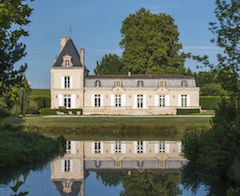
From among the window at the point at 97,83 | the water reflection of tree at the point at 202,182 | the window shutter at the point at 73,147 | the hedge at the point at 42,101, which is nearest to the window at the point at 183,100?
the window at the point at 97,83

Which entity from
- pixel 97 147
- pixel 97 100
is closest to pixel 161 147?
pixel 97 147

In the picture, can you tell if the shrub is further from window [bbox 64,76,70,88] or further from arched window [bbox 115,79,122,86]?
arched window [bbox 115,79,122,86]

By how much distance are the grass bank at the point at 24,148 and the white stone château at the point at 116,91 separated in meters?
18.0

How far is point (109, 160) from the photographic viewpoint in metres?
10.8

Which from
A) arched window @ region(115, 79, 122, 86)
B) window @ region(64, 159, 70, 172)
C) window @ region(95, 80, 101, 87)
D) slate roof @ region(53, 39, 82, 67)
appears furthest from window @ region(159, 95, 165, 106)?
window @ region(64, 159, 70, 172)

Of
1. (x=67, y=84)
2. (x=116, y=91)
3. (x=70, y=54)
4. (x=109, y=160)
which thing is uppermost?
(x=70, y=54)

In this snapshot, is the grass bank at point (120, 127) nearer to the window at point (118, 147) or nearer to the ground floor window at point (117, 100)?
the window at point (118, 147)

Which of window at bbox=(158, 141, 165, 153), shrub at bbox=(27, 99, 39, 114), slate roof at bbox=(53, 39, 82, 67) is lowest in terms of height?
window at bbox=(158, 141, 165, 153)

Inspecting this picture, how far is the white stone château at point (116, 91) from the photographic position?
30984mm

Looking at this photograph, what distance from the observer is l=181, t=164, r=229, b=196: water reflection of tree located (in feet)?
23.2

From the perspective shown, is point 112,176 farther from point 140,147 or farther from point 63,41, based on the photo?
point 63,41

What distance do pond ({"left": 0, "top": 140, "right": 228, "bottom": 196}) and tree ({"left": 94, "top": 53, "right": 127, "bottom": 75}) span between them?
27.5m

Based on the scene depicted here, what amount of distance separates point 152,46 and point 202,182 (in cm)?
3156

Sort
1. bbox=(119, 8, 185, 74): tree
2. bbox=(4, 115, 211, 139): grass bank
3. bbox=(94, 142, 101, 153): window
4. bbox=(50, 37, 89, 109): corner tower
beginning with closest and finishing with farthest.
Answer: bbox=(94, 142, 101, 153): window
bbox=(4, 115, 211, 139): grass bank
bbox=(50, 37, 89, 109): corner tower
bbox=(119, 8, 185, 74): tree
